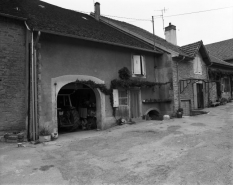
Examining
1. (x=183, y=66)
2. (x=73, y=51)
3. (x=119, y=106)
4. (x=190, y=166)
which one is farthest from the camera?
(x=183, y=66)

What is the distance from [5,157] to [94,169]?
104 inches

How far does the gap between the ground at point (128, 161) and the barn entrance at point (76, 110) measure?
108 inches

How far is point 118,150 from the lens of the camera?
548cm

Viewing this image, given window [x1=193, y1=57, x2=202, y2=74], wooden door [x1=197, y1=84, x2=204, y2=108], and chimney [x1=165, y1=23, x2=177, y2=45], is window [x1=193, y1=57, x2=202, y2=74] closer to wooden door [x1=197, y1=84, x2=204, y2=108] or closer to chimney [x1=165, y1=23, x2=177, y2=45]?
wooden door [x1=197, y1=84, x2=204, y2=108]

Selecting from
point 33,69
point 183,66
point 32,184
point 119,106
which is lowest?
point 32,184

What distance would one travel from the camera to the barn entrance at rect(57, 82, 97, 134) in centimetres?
927

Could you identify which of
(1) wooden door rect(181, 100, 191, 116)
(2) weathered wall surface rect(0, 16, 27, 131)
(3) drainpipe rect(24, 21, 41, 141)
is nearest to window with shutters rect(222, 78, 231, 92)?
(1) wooden door rect(181, 100, 191, 116)

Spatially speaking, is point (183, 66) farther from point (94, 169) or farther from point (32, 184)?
point (32, 184)

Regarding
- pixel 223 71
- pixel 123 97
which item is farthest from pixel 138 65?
pixel 223 71

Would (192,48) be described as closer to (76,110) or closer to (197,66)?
(197,66)

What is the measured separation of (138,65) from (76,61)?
3.82 meters

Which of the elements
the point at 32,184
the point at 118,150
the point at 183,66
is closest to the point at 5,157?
the point at 32,184

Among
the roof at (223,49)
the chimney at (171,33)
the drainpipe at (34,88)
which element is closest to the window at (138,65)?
the drainpipe at (34,88)

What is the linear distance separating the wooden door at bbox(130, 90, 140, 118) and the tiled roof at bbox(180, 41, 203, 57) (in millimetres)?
5054
